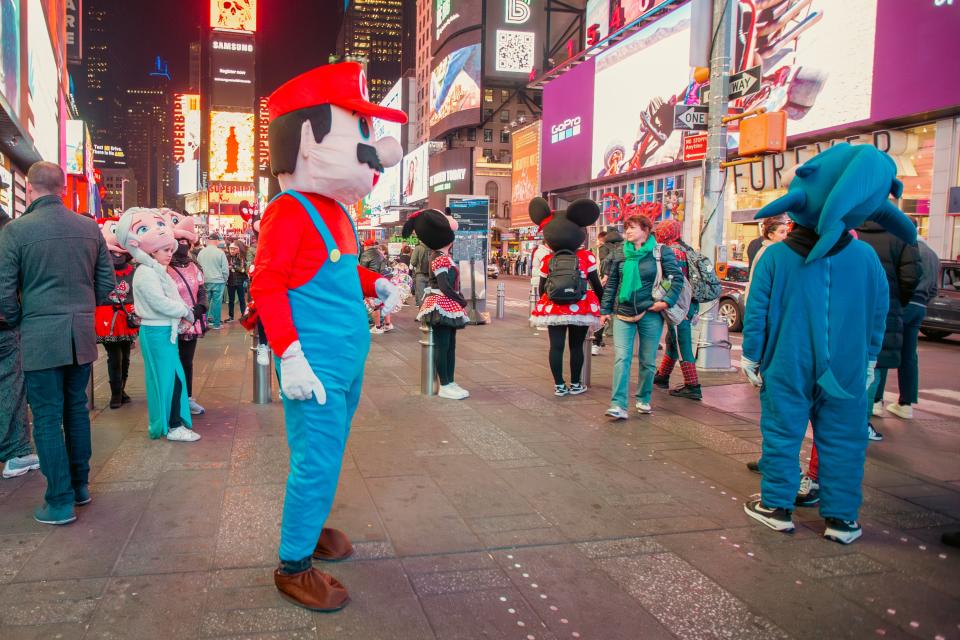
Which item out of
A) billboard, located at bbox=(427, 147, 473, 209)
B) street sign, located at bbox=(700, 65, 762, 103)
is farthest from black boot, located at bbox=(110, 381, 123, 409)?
billboard, located at bbox=(427, 147, 473, 209)

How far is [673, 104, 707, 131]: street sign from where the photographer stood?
9.88 metres

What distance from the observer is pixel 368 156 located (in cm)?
334

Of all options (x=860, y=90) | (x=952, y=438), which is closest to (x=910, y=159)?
(x=860, y=90)

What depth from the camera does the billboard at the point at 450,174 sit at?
74.1 meters

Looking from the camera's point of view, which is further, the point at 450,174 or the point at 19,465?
the point at 450,174

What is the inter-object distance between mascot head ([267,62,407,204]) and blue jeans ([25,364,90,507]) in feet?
6.11

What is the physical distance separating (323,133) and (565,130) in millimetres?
39774

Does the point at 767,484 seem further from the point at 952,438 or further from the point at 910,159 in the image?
the point at 910,159

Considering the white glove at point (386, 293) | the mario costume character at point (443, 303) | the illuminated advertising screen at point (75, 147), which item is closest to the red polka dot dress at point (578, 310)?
the mario costume character at point (443, 303)

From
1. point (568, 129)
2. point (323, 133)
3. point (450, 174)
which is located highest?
point (450, 174)

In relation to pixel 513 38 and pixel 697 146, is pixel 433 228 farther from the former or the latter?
pixel 513 38

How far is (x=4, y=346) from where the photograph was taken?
4551mm

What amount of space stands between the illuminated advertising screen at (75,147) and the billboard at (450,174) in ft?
114

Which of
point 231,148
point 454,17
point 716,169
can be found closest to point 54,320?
point 716,169
